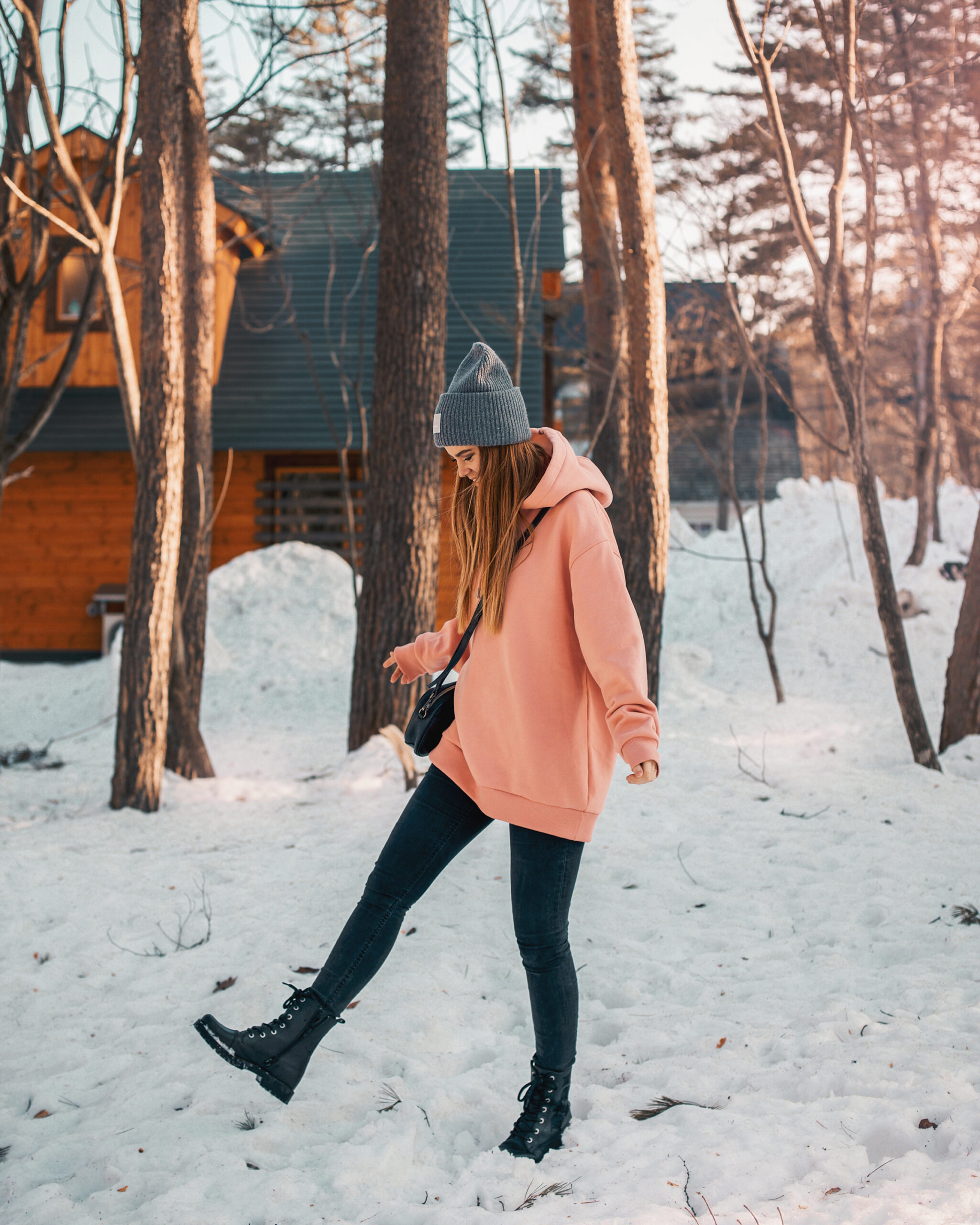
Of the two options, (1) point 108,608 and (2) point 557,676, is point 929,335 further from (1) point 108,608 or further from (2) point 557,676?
(2) point 557,676

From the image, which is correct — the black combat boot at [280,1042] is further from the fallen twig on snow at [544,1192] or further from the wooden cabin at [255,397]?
the wooden cabin at [255,397]

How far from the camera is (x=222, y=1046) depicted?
2.23 meters

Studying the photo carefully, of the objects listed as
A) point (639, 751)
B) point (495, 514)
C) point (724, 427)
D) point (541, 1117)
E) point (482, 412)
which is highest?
point (724, 427)

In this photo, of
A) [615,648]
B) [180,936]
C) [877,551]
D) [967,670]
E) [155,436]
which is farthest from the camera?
[967,670]

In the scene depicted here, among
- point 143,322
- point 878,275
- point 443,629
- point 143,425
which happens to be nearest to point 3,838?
point 143,425

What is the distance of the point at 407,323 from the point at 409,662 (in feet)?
12.3

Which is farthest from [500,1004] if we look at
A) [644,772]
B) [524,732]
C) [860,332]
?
[860,332]

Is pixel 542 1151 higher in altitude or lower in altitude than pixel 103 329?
lower

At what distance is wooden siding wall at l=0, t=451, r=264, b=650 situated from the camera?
45.6 ft

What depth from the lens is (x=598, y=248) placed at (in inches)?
317

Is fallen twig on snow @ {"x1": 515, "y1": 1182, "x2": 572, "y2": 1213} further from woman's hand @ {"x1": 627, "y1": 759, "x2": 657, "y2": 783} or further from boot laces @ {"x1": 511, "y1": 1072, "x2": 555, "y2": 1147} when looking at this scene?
woman's hand @ {"x1": 627, "y1": 759, "x2": 657, "y2": 783}

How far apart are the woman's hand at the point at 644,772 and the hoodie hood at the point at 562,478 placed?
Answer: 653mm

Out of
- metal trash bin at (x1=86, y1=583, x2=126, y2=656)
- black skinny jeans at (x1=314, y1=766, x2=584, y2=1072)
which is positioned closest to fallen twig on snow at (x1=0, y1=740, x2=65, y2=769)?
black skinny jeans at (x1=314, y1=766, x2=584, y2=1072)

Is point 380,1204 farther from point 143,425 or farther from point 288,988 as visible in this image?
point 143,425
